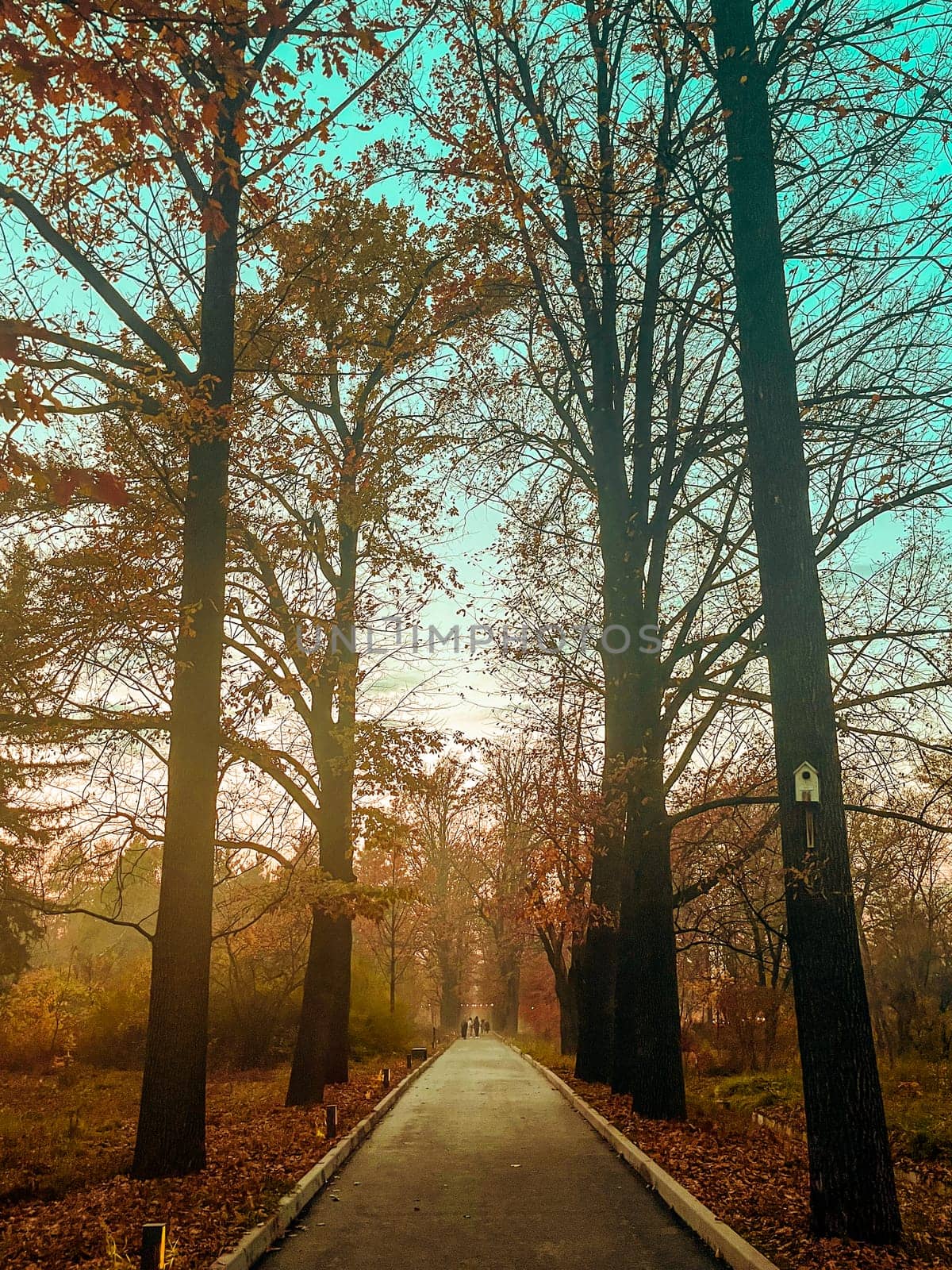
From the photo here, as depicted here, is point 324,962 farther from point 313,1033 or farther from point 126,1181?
point 126,1181

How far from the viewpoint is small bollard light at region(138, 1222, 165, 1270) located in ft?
18.4

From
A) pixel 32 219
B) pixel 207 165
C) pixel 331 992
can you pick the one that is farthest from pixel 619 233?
pixel 331 992

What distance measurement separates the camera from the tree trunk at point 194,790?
30.4ft

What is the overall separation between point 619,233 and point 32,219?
664 centimetres

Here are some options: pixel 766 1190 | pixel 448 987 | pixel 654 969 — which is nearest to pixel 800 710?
pixel 766 1190

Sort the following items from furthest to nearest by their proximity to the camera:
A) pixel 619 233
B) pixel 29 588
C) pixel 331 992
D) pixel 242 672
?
1. pixel 331 992
2. pixel 242 672
3. pixel 29 588
4. pixel 619 233

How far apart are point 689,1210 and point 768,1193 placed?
918mm

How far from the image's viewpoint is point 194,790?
32.7ft

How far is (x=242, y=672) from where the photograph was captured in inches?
592

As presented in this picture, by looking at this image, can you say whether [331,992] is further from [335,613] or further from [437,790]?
[335,613]

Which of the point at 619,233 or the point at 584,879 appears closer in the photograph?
the point at 619,233

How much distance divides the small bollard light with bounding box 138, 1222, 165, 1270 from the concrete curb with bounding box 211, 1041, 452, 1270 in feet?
2.20

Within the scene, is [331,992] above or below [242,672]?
below

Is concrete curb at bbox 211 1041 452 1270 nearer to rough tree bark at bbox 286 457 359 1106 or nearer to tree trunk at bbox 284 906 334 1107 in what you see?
tree trunk at bbox 284 906 334 1107
